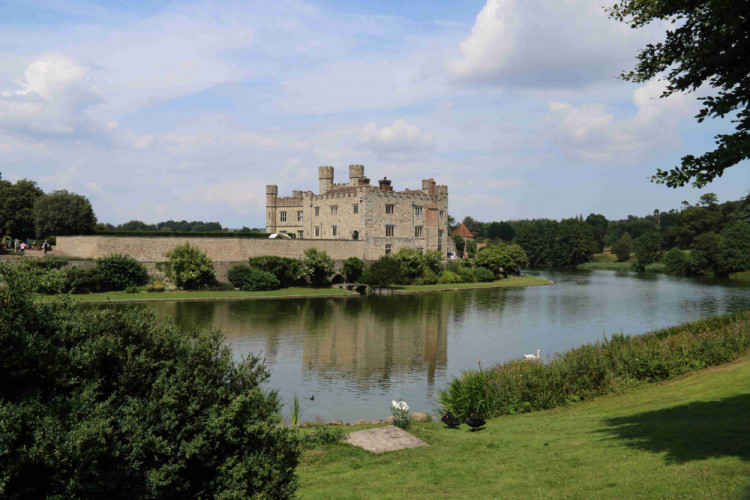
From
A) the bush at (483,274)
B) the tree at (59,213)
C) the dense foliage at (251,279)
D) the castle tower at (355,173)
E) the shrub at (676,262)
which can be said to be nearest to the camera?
the dense foliage at (251,279)

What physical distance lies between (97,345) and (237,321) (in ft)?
83.7

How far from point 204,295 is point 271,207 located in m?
25.5

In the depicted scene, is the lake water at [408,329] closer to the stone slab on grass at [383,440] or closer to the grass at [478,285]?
the grass at [478,285]

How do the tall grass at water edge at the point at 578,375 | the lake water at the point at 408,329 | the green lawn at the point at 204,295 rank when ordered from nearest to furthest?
1. the tall grass at water edge at the point at 578,375
2. the lake water at the point at 408,329
3. the green lawn at the point at 204,295

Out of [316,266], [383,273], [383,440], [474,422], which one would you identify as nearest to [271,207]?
[316,266]

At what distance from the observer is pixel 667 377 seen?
14.9m

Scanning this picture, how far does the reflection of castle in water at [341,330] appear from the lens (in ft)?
73.5

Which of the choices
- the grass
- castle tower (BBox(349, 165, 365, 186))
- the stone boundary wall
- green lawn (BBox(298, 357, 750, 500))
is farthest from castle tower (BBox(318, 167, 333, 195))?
green lawn (BBox(298, 357, 750, 500))

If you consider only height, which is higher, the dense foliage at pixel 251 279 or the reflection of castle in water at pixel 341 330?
the dense foliage at pixel 251 279

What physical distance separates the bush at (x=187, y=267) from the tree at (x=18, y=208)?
18.0 meters

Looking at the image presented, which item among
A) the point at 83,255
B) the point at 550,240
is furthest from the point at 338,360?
the point at 550,240

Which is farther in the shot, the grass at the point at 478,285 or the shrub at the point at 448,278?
the shrub at the point at 448,278

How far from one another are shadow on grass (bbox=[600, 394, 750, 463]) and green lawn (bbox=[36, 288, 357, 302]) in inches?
1327

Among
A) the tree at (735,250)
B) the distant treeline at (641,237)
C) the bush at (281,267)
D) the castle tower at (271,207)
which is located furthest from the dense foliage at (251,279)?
the distant treeline at (641,237)
